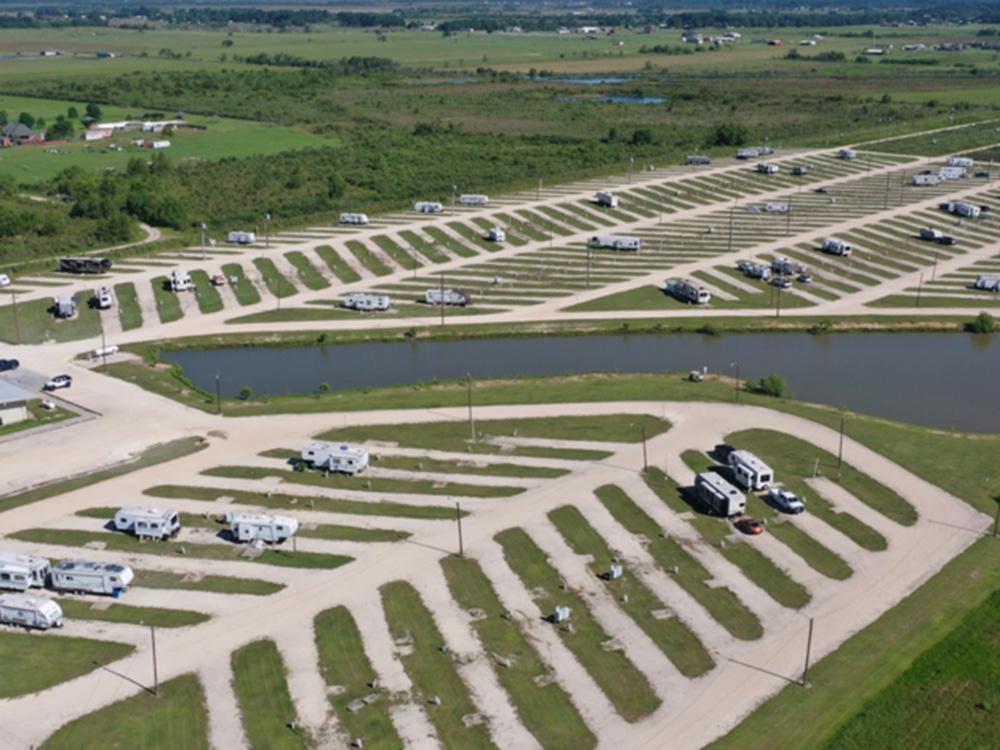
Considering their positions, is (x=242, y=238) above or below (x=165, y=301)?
above

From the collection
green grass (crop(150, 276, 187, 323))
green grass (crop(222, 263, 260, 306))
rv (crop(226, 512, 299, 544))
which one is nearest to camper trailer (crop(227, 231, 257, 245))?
green grass (crop(222, 263, 260, 306))

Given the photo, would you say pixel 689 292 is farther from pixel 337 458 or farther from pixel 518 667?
pixel 518 667

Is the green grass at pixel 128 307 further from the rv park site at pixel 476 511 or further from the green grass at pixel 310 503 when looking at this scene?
the green grass at pixel 310 503

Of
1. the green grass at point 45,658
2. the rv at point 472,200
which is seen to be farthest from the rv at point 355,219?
the green grass at point 45,658

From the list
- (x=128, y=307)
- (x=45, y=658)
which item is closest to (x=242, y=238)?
(x=128, y=307)

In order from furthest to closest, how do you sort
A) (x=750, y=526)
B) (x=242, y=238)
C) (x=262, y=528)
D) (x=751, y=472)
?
(x=242, y=238), (x=751, y=472), (x=750, y=526), (x=262, y=528)

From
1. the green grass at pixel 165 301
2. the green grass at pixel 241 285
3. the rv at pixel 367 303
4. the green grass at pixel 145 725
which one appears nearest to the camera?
the green grass at pixel 145 725

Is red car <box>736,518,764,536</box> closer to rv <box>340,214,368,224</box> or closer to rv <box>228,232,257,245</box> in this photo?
rv <box>228,232,257,245</box>

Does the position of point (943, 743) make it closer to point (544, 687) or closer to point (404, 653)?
point (544, 687)
